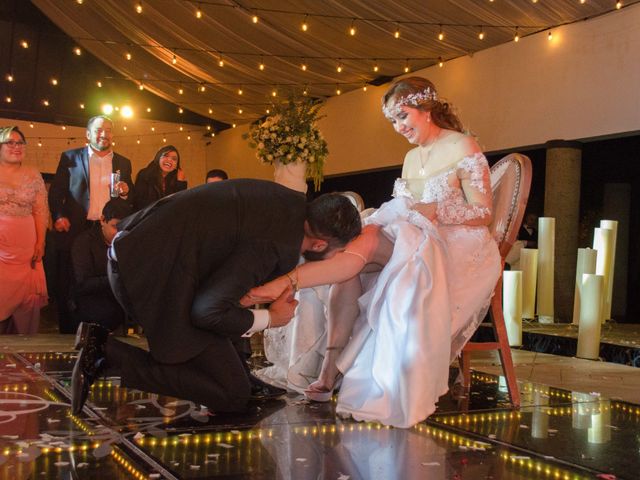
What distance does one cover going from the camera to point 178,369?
8.98 feet

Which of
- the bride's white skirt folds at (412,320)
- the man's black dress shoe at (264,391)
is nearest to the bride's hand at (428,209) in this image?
the bride's white skirt folds at (412,320)

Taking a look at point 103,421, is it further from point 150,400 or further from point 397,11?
point 397,11

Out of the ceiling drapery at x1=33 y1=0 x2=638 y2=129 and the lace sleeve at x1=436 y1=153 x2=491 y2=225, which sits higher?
the ceiling drapery at x1=33 y1=0 x2=638 y2=129

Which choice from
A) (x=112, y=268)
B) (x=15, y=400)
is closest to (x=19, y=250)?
(x=15, y=400)

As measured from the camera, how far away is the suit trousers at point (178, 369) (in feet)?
8.96

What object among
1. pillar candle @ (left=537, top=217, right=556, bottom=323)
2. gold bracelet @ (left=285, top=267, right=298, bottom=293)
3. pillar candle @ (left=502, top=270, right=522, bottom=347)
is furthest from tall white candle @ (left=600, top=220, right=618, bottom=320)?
gold bracelet @ (left=285, top=267, right=298, bottom=293)

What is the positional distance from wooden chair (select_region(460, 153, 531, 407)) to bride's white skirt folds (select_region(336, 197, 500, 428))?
15 cm

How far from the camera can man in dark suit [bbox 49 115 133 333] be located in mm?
6117

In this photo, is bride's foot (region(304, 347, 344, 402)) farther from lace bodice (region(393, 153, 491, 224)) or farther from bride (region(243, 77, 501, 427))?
lace bodice (region(393, 153, 491, 224))

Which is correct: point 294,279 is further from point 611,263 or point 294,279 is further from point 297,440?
point 611,263

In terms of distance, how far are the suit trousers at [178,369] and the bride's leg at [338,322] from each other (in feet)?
1.45

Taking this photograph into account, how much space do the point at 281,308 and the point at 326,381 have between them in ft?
1.66

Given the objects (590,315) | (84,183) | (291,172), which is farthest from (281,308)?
(84,183)

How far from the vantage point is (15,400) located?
3051 millimetres
